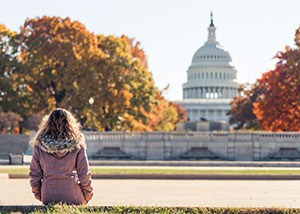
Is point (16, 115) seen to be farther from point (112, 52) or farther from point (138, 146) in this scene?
point (138, 146)

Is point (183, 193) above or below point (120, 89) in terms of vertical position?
below

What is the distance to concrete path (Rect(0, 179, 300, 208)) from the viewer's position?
16266 millimetres

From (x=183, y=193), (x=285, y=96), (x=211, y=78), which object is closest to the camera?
(x=183, y=193)

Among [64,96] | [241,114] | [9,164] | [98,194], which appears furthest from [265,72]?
[98,194]

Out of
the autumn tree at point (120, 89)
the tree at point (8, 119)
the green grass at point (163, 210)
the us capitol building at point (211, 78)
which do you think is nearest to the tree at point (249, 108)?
the autumn tree at point (120, 89)

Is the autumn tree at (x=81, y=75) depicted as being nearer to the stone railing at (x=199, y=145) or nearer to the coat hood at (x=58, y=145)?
the stone railing at (x=199, y=145)

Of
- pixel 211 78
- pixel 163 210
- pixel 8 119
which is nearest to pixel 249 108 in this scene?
pixel 8 119

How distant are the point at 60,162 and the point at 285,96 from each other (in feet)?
157

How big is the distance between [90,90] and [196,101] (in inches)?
4988

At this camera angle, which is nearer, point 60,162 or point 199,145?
point 60,162

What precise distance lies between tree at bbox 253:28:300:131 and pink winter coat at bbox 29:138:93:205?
45.6 m

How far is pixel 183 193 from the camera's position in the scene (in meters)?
19.0

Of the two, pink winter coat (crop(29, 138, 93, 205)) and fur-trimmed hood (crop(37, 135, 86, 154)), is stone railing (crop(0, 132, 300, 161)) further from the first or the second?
fur-trimmed hood (crop(37, 135, 86, 154))

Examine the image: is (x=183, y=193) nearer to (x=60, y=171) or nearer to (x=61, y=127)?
(x=60, y=171)
